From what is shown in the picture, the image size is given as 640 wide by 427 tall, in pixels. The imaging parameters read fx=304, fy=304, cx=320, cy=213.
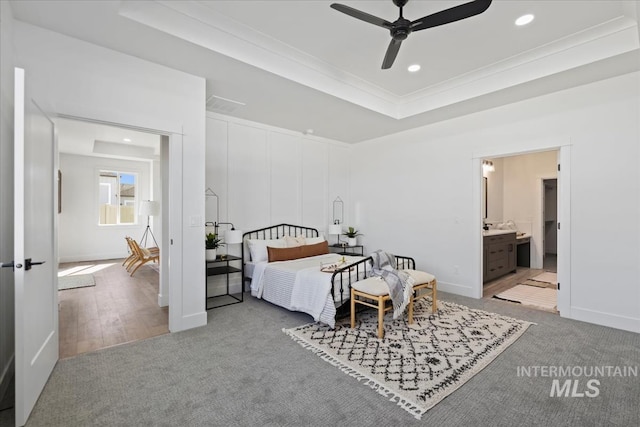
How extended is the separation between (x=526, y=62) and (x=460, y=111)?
1.14m

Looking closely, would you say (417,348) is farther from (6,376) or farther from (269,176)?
(269,176)

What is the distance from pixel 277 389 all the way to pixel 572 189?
412 cm

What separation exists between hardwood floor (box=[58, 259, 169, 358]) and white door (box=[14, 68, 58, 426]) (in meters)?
0.56

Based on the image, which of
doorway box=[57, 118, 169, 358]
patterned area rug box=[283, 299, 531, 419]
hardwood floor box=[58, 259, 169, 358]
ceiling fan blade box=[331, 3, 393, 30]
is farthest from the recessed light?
doorway box=[57, 118, 169, 358]

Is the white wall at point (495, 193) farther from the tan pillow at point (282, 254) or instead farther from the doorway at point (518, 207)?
the tan pillow at point (282, 254)

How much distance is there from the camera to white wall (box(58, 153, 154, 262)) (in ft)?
25.7

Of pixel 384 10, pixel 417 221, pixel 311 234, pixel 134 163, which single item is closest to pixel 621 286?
pixel 417 221

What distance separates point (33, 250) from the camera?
2105mm

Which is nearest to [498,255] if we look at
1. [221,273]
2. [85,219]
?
[221,273]

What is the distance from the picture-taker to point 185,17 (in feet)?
9.00

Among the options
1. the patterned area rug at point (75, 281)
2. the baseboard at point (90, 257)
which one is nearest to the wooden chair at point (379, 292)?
the patterned area rug at point (75, 281)

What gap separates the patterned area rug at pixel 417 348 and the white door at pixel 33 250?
2045mm

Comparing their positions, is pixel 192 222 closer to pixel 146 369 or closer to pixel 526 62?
pixel 146 369

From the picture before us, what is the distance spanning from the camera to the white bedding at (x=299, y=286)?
137 inches
